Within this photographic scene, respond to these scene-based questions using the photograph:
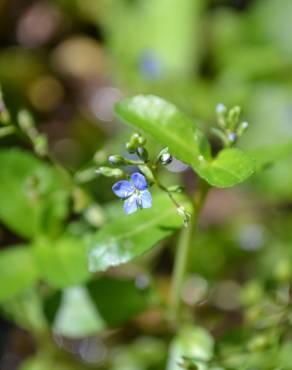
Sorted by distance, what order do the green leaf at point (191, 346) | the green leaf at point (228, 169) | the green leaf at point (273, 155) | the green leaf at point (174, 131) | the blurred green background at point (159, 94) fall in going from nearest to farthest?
the green leaf at point (228, 169), the green leaf at point (174, 131), the green leaf at point (273, 155), the green leaf at point (191, 346), the blurred green background at point (159, 94)

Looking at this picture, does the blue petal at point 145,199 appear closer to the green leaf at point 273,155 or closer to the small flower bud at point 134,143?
the small flower bud at point 134,143

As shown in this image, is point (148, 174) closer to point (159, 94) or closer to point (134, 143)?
point (134, 143)

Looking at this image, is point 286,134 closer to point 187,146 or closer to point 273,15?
point 273,15

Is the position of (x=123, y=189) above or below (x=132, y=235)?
above

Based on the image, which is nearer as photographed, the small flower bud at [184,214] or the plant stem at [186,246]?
the small flower bud at [184,214]

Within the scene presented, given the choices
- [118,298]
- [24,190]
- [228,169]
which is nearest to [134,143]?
[228,169]

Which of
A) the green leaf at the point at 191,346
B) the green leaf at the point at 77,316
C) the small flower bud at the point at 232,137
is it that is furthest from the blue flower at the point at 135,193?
the green leaf at the point at 77,316

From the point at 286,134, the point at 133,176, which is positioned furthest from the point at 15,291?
the point at 286,134
